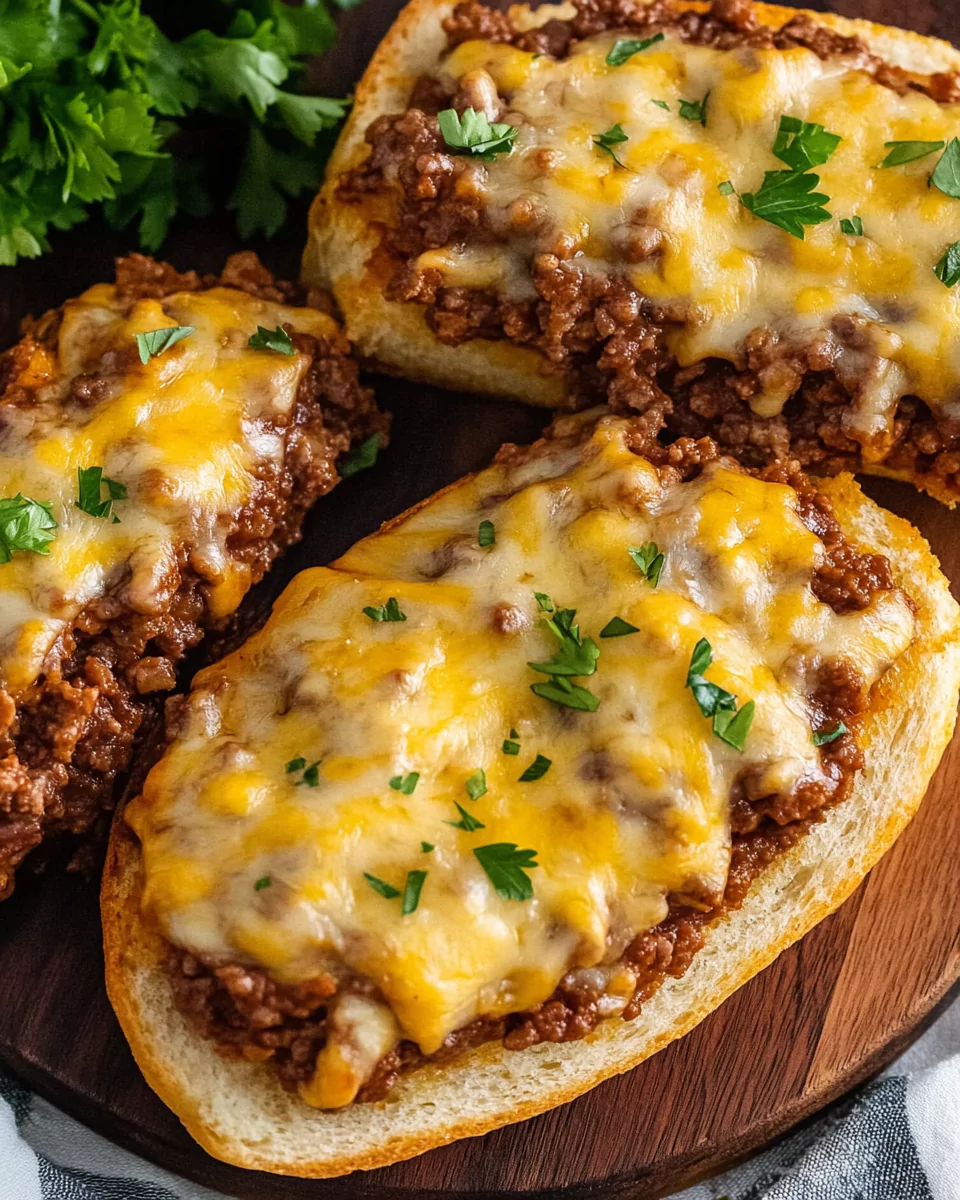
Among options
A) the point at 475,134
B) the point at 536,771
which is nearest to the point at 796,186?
the point at 475,134

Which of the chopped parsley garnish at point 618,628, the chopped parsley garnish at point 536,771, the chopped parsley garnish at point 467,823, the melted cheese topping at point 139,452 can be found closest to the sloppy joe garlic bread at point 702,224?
the melted cheese topping at point 139,452

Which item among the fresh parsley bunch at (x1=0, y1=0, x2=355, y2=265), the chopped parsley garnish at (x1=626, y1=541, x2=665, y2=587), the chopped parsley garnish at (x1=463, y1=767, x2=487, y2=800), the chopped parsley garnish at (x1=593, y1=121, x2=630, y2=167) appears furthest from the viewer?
the fresh parsley bunch at (x1=0, y1=0, x2=355, y2=265)

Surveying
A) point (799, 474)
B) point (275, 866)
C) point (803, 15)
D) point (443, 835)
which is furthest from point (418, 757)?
point (803, 15)

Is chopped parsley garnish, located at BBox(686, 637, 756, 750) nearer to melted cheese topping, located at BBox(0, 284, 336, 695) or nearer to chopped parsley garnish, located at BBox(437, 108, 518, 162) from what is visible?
melted cheese topping, located at BBox(0, 284, 336, 695)

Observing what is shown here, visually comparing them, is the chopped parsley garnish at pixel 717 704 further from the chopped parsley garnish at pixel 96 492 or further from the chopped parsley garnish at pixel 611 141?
the chopped parsley garnish at pixel 96 492

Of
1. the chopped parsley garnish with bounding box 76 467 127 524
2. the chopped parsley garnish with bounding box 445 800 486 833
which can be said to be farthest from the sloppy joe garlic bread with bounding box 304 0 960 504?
the chopped parsley garnish with bounding box 445 800 486 833

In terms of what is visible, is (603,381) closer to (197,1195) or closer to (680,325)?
(680,325)
